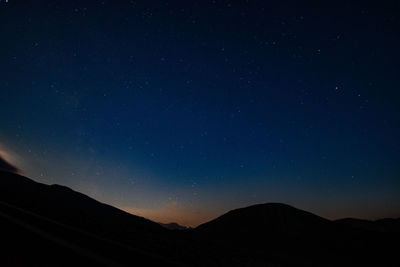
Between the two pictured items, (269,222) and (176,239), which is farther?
(269,222)

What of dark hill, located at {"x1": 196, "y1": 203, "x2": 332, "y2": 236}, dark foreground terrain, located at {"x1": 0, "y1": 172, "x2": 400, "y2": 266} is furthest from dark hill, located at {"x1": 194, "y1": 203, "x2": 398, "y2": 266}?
dark foreground terrain, located at {"x1": 0, "y1": 172, "x2": 400, "y2": 266}

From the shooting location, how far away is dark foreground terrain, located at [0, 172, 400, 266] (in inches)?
149

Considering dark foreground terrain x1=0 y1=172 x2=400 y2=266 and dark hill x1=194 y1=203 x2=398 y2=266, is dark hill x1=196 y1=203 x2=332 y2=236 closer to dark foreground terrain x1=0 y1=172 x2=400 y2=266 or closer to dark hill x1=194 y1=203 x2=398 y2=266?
dark hill x1=194 y1=203 x2=398 y2=266

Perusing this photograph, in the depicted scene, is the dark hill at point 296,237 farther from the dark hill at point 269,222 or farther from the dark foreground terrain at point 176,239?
the dark foreground terrain at point 176,239

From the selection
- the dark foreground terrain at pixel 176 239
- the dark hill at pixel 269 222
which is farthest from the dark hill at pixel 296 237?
the dark foreground terrain at pixel 176 239

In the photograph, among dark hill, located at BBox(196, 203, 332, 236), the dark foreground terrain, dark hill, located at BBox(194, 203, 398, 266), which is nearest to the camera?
the dark foreground terrain

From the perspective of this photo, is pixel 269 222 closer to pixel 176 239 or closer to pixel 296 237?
pixel 296 237

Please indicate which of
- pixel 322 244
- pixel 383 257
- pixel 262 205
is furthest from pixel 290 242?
pixel 262 205

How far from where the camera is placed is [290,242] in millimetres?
37531

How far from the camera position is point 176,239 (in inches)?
557

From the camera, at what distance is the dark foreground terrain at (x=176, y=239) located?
12.4 feet

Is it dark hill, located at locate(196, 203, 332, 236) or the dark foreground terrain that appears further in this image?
dark hill, located at locate(196, 203, 332, 236)

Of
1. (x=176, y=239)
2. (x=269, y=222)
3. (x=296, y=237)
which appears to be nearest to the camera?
(x=176, y=239)

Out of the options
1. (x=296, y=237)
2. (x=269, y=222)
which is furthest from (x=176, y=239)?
(x=269, y=222)
